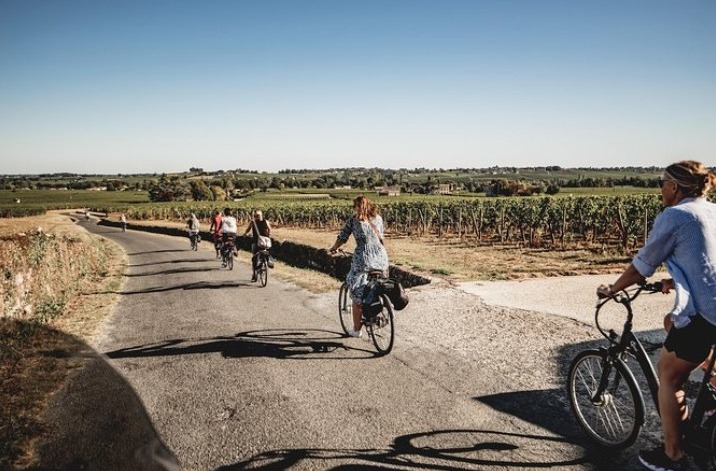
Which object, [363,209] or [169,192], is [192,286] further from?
[169,192]

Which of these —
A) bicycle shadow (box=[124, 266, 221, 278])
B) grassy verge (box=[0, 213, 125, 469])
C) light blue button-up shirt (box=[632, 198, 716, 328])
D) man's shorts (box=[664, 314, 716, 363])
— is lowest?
bicycle shadow (box=[124, 266, 221, 278])

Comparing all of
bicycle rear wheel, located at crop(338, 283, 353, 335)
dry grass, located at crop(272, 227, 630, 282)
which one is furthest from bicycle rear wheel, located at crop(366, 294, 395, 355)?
dry grass, located at crop(272, 227, 630, 282)

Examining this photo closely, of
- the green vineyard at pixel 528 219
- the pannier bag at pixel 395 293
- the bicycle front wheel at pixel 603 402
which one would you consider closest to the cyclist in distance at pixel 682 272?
the bicycle front wheel at pixel 603 402

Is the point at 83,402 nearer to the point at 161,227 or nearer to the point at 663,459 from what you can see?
the point at 663,459

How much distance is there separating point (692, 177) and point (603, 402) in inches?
75.2

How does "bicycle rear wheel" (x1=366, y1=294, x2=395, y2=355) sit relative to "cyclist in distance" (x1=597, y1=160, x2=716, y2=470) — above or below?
below

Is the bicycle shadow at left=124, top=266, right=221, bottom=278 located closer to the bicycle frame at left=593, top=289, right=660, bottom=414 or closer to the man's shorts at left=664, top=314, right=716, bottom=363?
the bicycle frame at left=593, top=289, right=660, bottom=414

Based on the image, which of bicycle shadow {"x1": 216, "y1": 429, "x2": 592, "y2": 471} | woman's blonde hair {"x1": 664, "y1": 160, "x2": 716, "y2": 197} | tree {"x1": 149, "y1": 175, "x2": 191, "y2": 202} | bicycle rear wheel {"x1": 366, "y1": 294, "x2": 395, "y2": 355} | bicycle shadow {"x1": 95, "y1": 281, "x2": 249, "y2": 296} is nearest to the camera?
woman's blonde hair {"x1": 664, "y1": 160, "x2": 716, "y2": 197}

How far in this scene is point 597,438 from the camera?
3498 mm

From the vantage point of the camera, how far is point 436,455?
336 cm

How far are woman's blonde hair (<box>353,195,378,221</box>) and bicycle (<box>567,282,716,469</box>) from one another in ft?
10.2

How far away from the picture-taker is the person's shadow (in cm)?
343

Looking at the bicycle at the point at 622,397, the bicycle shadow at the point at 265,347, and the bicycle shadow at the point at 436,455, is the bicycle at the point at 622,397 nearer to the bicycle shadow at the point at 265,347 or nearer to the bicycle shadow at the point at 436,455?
the bicycle shadow at the point at 436,455

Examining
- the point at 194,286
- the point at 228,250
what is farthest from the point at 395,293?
the point at 228,250
